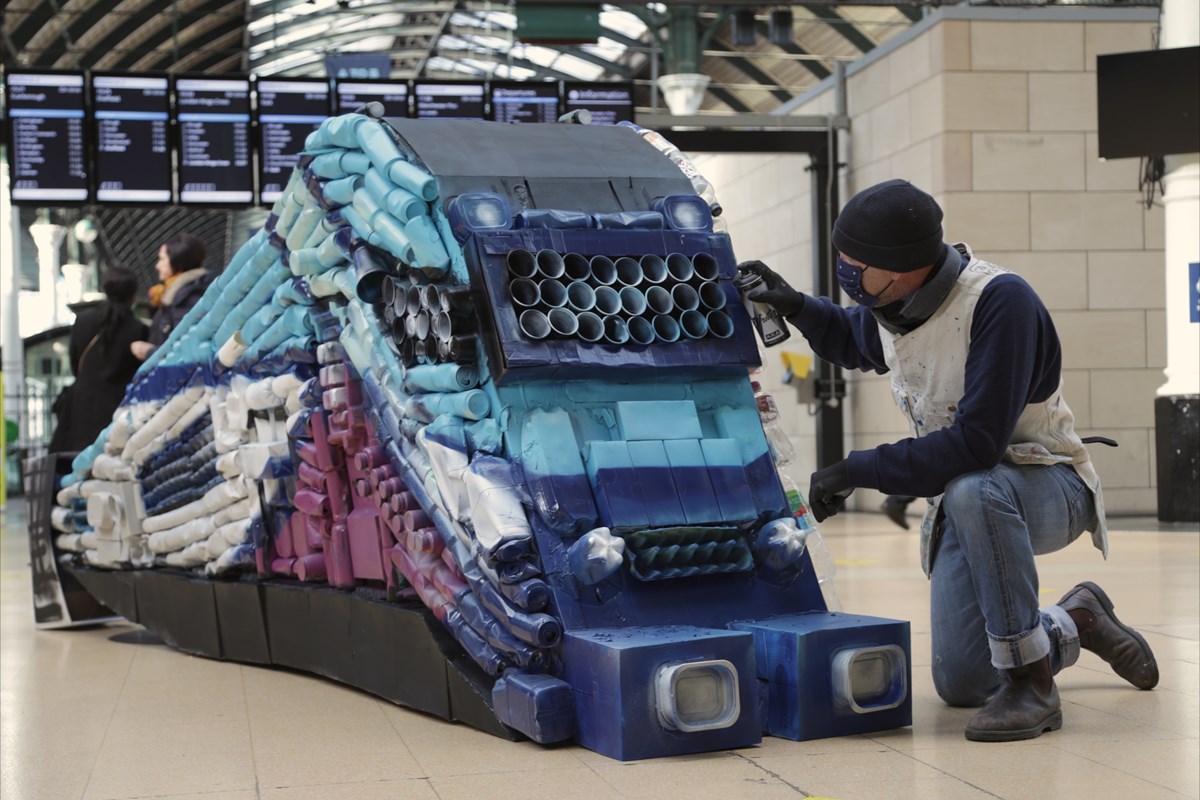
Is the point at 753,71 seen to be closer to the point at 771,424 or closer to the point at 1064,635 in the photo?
the point at 771,424

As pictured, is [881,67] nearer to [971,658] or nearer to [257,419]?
[257,419]

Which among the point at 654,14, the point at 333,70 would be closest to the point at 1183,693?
the point at 333,70

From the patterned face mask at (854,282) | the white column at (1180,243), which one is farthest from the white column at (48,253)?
the patterned face mask at (854,282)

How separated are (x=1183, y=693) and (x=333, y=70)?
380 inches

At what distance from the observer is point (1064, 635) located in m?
3.24

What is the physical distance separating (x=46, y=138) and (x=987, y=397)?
8904 mm

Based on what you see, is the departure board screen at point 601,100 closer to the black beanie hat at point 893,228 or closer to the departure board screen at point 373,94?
the departure board screen at point 373,94

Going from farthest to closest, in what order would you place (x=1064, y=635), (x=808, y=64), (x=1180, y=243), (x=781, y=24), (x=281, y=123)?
(x=808, y=64)
(x=781, y=24)
(x=281, y=123)
(x=1180, y=243)
(x=1064, y=635)

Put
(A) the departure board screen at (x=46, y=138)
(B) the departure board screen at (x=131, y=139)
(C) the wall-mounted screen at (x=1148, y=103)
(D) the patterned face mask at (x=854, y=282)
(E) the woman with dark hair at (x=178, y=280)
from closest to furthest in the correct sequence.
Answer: (D) the patterned face mask at (x=854, y=282) < (E) the woman with dark hair at (x=178, y=280) < (C) the wall-mounted screen at (x=1148, y=103) < (A) the departure board screen at (x=46, y=138) < (B) the departure board screen at (x=131, y=139)

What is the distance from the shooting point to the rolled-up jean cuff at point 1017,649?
2959 mm

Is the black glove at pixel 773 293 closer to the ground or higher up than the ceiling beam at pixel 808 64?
closer to the ground

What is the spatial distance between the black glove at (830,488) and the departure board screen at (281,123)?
818 cm

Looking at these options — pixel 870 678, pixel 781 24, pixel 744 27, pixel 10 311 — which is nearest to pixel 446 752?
pixel 870 678

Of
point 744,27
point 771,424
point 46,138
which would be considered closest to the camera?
point 771,424
